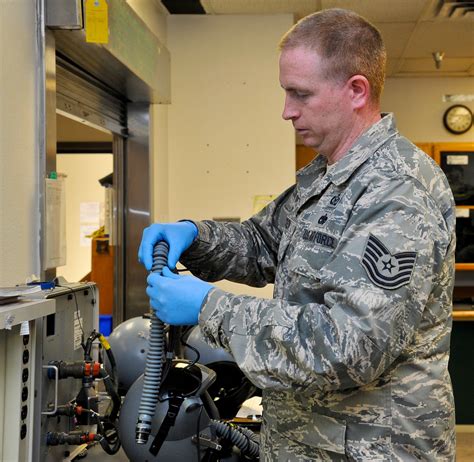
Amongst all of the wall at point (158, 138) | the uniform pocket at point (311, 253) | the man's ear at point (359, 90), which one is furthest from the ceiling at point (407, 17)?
the uniform pocket at point (311, 253)

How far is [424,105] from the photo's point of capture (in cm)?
659

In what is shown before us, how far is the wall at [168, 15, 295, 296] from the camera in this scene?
4.26m

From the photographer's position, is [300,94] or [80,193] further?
[80,193]

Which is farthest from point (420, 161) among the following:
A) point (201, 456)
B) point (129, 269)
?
point (129, 269)

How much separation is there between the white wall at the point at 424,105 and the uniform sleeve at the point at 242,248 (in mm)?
5117

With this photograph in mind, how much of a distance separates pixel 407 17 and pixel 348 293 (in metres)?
3.77

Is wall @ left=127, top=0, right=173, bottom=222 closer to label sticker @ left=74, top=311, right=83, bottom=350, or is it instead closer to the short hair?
label sticker @ left=74, top=311, right=83, bottom=350

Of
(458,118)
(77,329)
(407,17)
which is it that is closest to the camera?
(77,329)

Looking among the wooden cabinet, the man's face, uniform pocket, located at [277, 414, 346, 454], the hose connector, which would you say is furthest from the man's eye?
the wooden cabinet

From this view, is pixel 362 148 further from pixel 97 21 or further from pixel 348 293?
pixel 97 21

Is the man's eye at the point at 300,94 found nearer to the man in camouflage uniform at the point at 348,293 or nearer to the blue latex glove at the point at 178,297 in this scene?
the man in camouflage uniform at the point at 348,293

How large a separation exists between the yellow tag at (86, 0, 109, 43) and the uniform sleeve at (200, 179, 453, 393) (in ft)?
4.03

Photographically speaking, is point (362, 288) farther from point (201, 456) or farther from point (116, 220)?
point (116, 220)

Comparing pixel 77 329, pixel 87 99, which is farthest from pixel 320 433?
pixel 87 99
